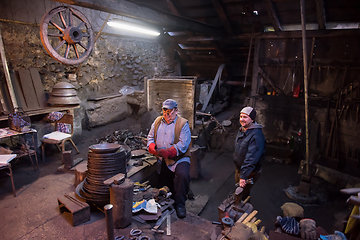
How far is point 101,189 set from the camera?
10.5ft

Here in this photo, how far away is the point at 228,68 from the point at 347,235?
921 centimetres

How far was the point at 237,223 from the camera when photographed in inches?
93.9

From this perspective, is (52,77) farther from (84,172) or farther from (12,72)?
(84,172)

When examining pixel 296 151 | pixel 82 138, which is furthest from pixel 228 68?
pixel 82 138

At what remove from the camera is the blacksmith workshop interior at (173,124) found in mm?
3145

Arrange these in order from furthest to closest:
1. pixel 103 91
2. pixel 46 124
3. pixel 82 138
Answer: pixel 103 91, pixel 82 138, pixel 46 124

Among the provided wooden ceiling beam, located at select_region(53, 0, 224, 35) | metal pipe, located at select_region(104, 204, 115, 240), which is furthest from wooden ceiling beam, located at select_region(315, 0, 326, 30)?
metal pipe, located at select_region(104, 204, 115, 240)

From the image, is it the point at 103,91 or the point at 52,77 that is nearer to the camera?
the point at 52,77

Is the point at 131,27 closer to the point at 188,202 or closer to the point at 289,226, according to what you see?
the point at 188,202

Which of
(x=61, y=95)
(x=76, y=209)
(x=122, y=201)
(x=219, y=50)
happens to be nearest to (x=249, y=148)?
(x=122, y=201)

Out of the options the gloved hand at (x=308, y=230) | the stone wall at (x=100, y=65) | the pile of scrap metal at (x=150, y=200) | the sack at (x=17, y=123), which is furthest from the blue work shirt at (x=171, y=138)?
the stone wall at (x=100, y=65)

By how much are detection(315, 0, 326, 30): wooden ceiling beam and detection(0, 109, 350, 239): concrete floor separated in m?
4.22

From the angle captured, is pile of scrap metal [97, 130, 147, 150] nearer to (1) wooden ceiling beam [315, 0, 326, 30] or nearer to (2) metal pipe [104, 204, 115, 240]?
(2) metal pipe [104, 204, 115, 240]

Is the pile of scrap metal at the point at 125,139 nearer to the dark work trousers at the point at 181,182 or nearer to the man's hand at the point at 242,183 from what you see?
the dark work trousers at the point at 181,182
